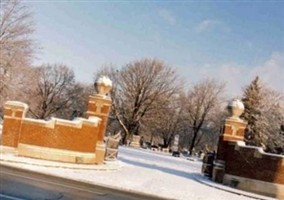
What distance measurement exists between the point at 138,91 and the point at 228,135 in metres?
44.8

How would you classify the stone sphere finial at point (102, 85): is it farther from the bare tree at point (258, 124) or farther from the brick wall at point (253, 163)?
the bare tree at point (258, 124)

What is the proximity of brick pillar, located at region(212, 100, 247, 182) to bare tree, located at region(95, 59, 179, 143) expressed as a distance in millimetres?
43202

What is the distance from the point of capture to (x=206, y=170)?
27469 mm

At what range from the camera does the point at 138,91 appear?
69.6 meters

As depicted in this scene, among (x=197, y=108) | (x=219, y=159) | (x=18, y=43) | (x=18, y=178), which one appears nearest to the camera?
(x=18, y=178)

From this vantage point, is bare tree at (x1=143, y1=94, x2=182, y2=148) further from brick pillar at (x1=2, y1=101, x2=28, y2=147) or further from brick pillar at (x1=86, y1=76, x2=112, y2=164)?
brick pillar at (x1=2, y1=101, x2=28, y2=147)

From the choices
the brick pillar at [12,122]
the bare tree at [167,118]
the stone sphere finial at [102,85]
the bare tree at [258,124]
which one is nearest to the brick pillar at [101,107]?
the stone sphere finial at [102,85]

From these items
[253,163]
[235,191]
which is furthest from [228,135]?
[235,191]

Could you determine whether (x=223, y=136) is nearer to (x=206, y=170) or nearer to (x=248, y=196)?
(x=206, y=170)

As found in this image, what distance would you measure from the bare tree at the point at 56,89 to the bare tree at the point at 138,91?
50.2ft

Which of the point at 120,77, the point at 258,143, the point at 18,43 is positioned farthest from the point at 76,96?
the point at 18,43

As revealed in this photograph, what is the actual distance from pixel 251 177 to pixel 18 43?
25472 mm

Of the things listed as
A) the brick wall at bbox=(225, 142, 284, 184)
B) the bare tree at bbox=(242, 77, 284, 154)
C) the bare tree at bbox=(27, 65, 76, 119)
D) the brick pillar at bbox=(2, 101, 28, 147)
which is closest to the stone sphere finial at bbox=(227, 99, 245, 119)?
the brick wall at bbox=(225, 142, 284, 184)

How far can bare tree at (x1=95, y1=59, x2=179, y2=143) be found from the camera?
69.6 meters
